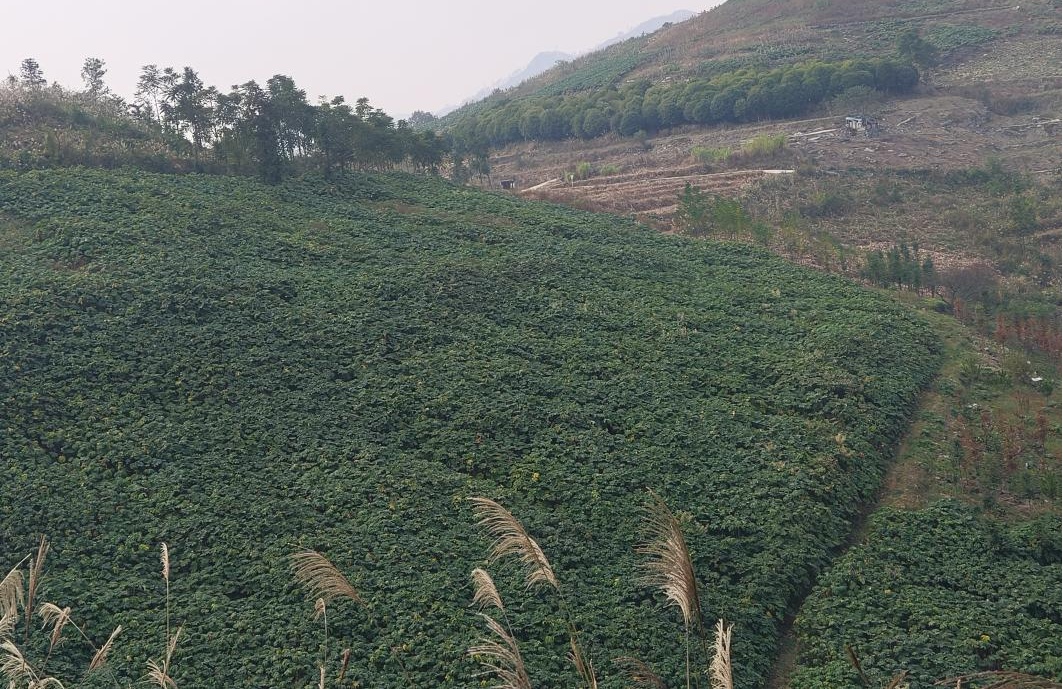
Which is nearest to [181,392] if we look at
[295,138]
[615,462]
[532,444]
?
[532,444]

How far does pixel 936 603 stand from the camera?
10375mm

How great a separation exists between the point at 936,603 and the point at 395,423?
27.5 feet

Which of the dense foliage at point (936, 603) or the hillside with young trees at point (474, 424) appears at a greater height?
the hillside with young trees at point (474, 424)

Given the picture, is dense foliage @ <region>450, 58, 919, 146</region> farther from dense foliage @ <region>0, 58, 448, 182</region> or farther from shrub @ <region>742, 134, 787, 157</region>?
dense foliage @ <region>0, 58, 448, 182</region>

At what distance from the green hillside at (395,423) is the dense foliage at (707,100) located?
28.2 m

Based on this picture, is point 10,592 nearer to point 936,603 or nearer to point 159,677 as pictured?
point 159,677

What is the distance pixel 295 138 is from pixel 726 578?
2422 cm

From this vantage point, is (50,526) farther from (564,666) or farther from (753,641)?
(753,641)

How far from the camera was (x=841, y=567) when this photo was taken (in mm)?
11195

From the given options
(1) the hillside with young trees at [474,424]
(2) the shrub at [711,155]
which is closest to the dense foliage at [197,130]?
(1) the hillside with young trees at [474,424]

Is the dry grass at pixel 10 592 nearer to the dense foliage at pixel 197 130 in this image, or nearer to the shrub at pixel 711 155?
the dense foliage at pixel 197 130

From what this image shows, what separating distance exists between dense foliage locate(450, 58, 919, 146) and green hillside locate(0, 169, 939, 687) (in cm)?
2823

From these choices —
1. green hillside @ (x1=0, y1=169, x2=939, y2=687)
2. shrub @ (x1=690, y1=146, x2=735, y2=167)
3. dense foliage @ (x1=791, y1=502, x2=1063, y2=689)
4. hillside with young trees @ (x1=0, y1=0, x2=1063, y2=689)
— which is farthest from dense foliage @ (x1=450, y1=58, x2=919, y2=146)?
dense foliage @ (x1=791, y1=502, x2=1063, y2=689)

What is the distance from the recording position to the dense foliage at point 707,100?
1890 inches
